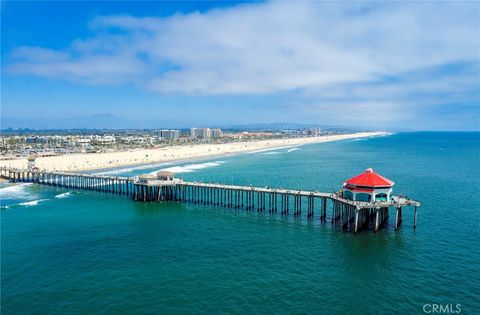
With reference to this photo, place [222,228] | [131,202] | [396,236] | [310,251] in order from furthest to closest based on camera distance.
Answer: [131,202] < [222,228] < [396,236] < [310,251]

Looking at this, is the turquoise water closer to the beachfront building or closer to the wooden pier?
the wooden pier

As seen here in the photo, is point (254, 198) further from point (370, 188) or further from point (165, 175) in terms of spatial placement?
point (370, 188)

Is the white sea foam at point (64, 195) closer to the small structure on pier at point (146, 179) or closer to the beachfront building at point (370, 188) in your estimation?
the small structure on pier at point (146, 179)

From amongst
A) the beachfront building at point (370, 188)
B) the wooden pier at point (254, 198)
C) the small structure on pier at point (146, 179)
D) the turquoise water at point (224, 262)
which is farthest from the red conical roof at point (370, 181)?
the small structure on pier at point (146, 179)

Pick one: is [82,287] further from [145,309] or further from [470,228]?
[470,228]

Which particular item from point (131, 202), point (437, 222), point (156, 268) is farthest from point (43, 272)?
point (437, 222)

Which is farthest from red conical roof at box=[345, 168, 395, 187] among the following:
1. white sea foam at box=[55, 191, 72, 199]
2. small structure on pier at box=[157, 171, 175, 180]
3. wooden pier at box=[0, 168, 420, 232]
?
white sea foam at box=[55, 191, 72, 199]
